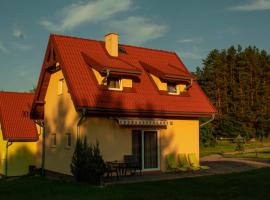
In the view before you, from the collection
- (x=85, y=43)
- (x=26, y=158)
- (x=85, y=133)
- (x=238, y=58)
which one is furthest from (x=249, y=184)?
(x=238, y=58)


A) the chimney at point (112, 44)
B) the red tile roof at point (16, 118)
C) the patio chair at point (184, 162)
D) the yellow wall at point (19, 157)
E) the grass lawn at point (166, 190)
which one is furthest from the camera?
the yellow wall at point (19, 157)

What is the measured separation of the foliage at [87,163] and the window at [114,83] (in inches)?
139

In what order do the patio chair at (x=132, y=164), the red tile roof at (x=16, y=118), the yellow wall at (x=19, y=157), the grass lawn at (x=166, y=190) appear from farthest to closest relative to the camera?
the yellow wall at (x=19, y=157), the red tile roof at (x=16, y=118), the patio chair at (x=132, y=164), the grass lawn at (x=166, y=190)

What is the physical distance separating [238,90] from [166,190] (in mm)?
58414

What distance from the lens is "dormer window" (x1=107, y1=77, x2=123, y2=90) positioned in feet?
70.7

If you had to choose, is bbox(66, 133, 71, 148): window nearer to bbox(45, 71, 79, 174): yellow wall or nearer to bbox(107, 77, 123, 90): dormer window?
bbox(45, 71, 79, 174): yellow wall

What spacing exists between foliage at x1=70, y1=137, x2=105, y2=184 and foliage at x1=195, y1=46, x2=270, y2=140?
4988cm

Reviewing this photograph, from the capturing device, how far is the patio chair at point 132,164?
19867 mm

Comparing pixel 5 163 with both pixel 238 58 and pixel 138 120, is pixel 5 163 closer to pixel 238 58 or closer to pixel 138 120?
pixel 138 120

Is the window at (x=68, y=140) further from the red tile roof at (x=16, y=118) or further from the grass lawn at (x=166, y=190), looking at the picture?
the red tile roof at (x=16, y=118)

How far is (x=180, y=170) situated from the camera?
2239 cm

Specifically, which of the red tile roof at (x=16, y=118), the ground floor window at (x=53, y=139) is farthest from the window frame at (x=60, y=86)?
the red tile roof at (x=16, y=118)

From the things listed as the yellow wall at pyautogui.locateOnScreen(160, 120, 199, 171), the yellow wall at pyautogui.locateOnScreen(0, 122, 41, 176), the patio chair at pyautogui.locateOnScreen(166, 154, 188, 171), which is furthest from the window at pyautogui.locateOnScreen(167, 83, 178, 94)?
the yellow wall at pyautogui.locateOnScreen(0, 122, 41, 176)

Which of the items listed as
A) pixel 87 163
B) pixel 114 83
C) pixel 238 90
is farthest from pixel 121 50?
pixel 238 90
